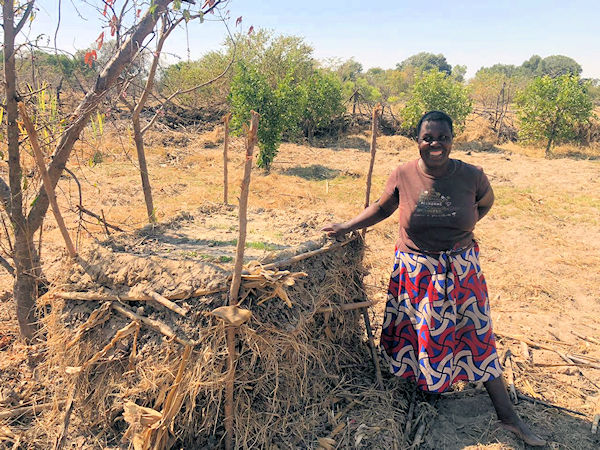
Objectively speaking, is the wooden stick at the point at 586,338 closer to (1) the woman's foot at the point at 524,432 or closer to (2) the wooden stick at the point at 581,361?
(2) the wooden stick at the point at 581,361

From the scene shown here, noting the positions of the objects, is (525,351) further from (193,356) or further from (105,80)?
(105,80)

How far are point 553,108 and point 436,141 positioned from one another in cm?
1279

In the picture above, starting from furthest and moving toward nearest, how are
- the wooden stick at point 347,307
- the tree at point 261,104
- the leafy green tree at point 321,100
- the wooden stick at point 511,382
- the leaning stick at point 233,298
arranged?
the leafy green tree at point 321,100, the tree at point 261,104, the wooden stick at point 511,382, the wooden stick at point 347,307, the leaning stick at point 233,298

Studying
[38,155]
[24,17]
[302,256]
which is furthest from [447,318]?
[24,17]

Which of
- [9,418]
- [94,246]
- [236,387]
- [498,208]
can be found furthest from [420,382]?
[498,208]

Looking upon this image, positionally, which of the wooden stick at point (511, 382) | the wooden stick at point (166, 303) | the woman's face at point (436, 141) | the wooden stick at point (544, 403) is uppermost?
the woman's face at point (436, 141)

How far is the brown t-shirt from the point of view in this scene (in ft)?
8.00

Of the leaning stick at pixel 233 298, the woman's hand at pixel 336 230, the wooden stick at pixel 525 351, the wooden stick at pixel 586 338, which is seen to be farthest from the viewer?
the wooden stick at pixel 586 338

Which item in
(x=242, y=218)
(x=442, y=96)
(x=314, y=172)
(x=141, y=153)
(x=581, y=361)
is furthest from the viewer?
(x=442, y=96)

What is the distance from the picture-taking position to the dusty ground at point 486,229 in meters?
2.94

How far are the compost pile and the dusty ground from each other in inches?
18.8

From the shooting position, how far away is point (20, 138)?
2.96 metres

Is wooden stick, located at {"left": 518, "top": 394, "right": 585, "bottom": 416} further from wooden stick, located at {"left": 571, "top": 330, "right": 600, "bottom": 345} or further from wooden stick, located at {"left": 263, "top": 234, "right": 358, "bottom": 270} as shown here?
wooden stick, located at {"left": 263, "top": 234, "right": 358, "bottom": 270}

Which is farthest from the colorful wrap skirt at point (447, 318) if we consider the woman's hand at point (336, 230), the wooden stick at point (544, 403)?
the wooden stick at point (544, 403)
